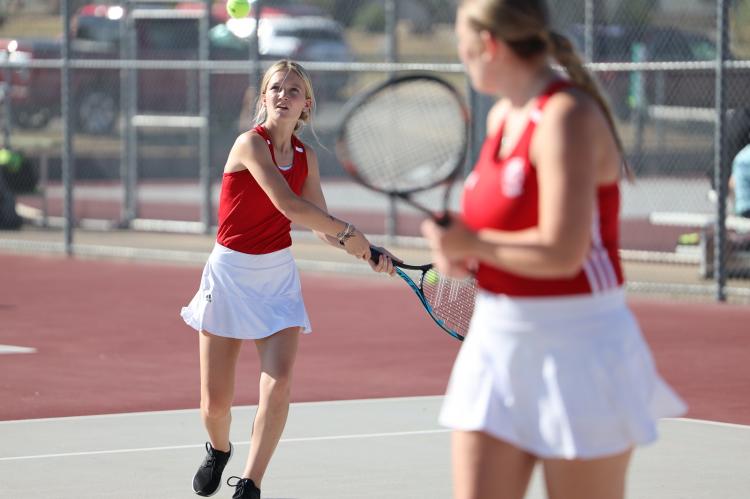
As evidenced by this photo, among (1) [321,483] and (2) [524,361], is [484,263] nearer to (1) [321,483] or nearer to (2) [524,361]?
(2) [524,361]

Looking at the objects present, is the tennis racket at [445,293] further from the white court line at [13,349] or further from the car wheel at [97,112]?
the car wheel at [97,112]

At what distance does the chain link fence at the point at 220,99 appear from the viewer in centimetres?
1803

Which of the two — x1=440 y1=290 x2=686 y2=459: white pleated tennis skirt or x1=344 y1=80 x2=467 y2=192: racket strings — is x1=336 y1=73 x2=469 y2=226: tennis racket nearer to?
x1=344 y1=80 x2=467 y2=192: racket strings

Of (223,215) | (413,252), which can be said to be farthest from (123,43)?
(223,215)

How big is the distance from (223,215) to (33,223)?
13470 mm

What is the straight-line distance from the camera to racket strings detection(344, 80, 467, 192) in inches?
161

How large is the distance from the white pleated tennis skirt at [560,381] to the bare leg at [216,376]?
2583mm

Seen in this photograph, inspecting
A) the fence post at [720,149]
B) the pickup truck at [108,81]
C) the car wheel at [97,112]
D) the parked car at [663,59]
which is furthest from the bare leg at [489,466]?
the car wheel at [97,112]

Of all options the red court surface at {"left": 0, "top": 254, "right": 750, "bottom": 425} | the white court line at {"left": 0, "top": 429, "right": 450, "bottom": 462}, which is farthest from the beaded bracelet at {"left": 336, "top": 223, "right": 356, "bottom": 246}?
the red court surface at {"left": 0, "top": 254, "right": 750, "bottom": 425}

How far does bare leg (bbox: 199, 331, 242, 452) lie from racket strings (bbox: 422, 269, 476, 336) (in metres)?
0.82

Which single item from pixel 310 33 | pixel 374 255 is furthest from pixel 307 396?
pixel 310 33

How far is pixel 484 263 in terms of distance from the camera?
148 inches

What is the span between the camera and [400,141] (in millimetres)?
4586

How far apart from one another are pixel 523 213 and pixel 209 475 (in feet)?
9.71
